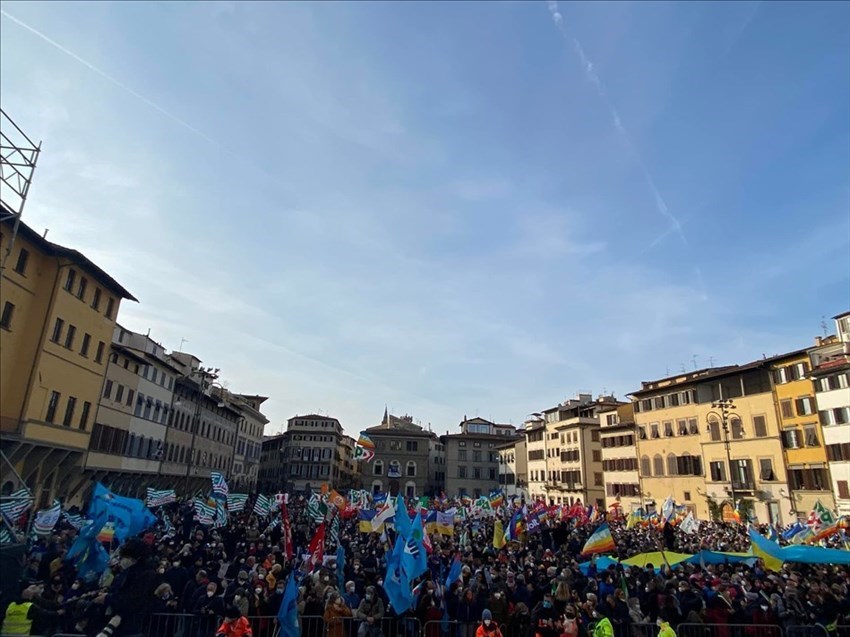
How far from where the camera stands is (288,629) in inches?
378

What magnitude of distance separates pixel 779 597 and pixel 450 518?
1308 cm

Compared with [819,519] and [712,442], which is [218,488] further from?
[712,442]

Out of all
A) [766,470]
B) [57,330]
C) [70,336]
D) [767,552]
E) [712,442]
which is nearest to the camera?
[767,552]

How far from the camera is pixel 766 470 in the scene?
41.8 m

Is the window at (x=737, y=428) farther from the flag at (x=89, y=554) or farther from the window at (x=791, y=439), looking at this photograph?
the flag at (x=89, y=554)

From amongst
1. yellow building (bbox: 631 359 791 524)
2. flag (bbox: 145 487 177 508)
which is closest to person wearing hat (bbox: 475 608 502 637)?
flag (bbox: 145 487 177 508)

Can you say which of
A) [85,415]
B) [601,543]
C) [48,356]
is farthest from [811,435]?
[48,356]

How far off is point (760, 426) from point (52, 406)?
49.0 meters

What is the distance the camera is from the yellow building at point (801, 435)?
124 feet

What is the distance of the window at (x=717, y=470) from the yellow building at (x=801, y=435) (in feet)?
19.1

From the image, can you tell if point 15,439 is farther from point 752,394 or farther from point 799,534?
point 752,394

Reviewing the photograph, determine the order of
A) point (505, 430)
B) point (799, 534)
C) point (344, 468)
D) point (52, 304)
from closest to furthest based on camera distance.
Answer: point (799, 534), point (52, 304), point (505, 430), point (344, 468)

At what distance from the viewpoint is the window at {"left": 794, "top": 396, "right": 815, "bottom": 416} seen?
38844mm

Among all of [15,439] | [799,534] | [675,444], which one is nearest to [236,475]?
[15,439]
